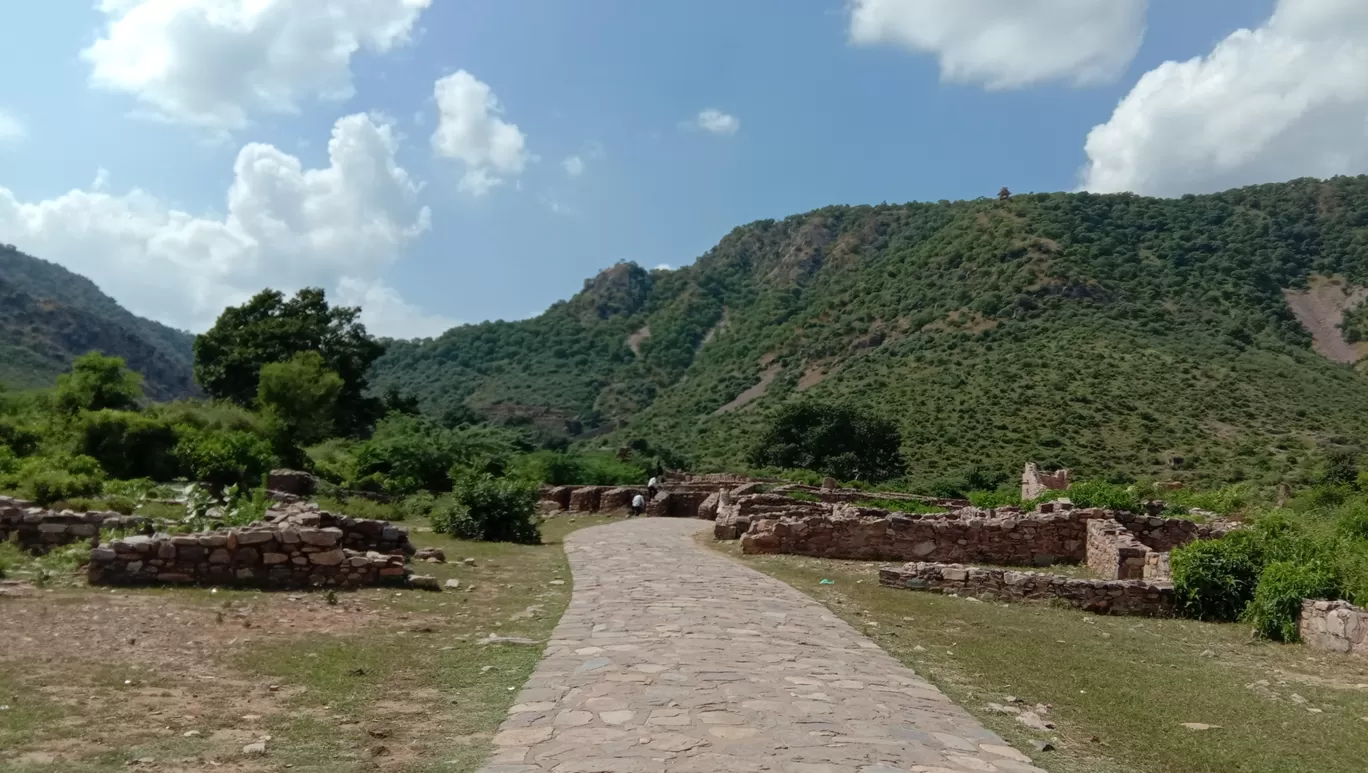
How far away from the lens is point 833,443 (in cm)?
5259

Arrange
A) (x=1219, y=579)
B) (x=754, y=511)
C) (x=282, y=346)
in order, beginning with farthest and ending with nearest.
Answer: (x=282, y=346) → (x=754, y=511) → (x=1219, y=579)

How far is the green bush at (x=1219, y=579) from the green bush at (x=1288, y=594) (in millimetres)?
1156

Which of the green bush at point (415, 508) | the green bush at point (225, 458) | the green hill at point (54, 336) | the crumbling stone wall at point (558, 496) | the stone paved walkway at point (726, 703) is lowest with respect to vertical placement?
the stone paved walkway at point (726, 703)

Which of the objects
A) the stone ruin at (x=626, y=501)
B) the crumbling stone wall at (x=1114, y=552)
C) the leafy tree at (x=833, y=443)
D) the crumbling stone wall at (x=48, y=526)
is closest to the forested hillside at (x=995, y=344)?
the leafy tree at (x=833, y=443)

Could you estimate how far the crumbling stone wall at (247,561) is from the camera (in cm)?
987

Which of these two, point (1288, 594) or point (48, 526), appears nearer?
point (1288, 594)

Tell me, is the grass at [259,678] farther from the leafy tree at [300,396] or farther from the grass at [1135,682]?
the leafy tree at [300,396]

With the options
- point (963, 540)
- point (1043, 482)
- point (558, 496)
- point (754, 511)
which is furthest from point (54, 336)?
point (963, 540)

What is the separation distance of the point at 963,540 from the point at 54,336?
9418 centimetres

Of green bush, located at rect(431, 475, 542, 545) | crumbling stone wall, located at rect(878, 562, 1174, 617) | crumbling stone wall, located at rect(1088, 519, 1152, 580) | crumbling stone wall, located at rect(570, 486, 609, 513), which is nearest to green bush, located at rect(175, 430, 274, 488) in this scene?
green bush, located at rect(431, 475, 542, 545)

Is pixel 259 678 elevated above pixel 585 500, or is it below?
below

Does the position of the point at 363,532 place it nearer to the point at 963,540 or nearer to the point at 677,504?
the point at 963,540

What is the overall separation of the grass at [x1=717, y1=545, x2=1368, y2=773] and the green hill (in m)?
62.6

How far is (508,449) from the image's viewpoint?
119ft
